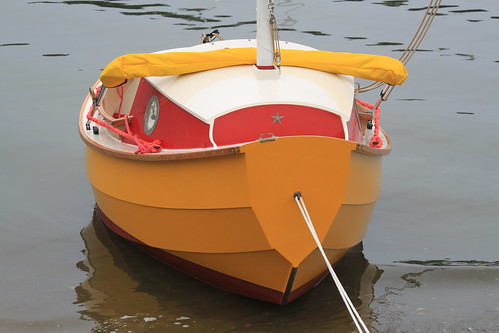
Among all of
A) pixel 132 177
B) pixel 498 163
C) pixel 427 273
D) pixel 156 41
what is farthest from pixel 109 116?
pixel 156 41

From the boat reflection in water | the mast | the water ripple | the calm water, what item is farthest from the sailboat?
the water ripple

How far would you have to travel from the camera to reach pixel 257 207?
Answer: 6.57 meters

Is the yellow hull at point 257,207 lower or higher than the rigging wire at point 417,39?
lower

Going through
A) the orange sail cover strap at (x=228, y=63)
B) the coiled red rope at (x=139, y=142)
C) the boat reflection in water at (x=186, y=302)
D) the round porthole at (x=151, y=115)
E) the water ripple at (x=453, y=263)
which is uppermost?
the orange sail cover strap at (x=228, y=63)

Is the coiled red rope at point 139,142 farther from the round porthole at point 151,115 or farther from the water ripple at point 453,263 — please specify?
the water ripple at point 453,263

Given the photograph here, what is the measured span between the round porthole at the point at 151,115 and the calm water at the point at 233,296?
134cm

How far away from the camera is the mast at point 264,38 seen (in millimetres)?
7203

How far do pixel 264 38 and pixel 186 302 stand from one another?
7.52 feet

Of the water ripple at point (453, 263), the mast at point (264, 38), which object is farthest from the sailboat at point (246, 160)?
the water ripple at point (453, 263)

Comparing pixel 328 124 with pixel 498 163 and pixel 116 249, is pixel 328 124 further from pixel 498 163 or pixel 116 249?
pixel 498 163

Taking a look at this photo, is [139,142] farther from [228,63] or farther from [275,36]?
[275,36]

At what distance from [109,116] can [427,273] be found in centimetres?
326

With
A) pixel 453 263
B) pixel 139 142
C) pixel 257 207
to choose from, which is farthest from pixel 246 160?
pixel 453 263

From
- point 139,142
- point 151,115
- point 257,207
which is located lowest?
point 257,207
